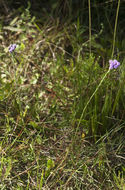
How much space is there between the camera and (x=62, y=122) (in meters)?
1.97

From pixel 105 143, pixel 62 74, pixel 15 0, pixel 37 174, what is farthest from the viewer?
pixel 15 0

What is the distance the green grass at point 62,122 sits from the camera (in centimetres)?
172

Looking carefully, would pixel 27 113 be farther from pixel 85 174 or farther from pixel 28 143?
pixel 85 174

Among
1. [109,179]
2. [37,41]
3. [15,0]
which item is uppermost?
[15,0]

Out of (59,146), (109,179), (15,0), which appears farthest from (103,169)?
(15,0)

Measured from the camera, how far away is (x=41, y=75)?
230 cm

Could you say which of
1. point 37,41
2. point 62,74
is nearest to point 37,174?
point 62,74

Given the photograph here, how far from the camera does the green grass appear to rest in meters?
1.72

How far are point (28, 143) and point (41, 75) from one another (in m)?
0.64

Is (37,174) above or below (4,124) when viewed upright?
below

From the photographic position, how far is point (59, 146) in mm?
1887

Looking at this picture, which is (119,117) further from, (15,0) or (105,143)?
(15,0)

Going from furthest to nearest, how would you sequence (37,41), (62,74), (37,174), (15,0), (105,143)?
(15,0) → (37,41) → (62,74) → (105,143) → (37,174)

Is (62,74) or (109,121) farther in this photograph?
(62,74)
